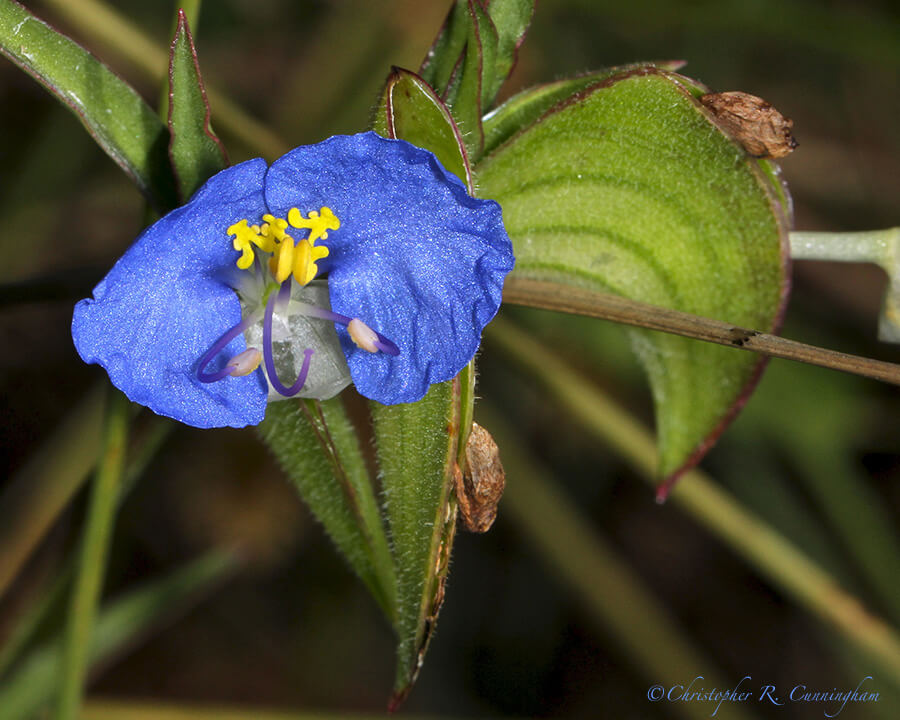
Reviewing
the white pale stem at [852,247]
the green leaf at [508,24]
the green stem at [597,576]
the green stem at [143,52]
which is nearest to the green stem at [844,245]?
the white pale stem at [852,247]

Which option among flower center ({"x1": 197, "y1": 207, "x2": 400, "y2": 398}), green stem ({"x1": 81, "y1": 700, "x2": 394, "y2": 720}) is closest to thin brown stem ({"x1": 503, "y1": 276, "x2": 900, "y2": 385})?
flower center ({"x1": 197, "y1": 207, "x2": 400, "y2": 398})

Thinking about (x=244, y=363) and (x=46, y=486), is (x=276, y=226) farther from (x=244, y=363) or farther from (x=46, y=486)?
(x=46, y=486)

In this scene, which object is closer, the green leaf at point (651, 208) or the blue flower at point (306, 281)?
the blue flower at point (306, 281)

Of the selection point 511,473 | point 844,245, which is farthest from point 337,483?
point 511,473

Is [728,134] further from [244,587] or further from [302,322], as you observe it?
[244,587]

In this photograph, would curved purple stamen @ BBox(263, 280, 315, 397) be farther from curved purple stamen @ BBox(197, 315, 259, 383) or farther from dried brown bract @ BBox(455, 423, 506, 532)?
dried brown bract @ BBox(455, 423, 506, 532)

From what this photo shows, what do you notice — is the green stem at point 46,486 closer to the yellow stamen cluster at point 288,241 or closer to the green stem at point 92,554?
the green stem at point 92,554
